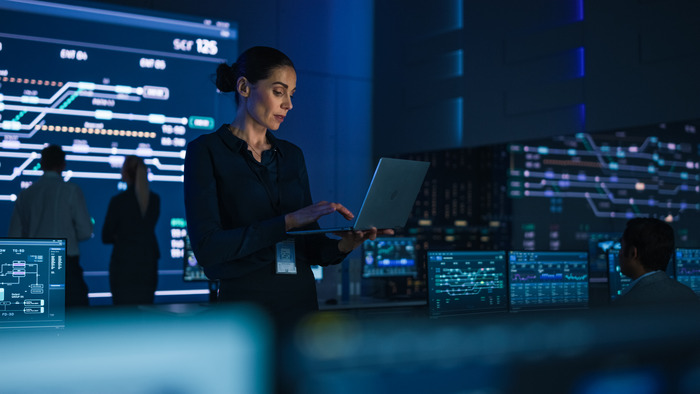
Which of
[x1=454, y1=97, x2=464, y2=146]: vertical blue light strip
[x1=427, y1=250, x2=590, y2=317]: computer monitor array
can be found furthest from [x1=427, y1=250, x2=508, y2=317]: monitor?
[x1=454, y1=97, x2=464, y2=146]: vertical blue light strip

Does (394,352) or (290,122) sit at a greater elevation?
(290,122)

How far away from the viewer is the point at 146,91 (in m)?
5.16

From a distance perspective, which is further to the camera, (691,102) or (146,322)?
(691,102)

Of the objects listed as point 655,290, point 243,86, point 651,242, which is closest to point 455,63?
point 651,242

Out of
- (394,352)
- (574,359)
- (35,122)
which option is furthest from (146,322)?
(35,122)

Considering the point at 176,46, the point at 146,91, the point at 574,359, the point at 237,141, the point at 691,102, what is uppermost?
the point at 176,46

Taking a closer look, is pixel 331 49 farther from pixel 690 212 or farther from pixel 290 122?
pixel 690 212

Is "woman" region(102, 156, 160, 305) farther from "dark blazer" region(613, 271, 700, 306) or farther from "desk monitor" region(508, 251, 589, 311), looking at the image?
"dark blazer" region(613, 271, 700, 306)

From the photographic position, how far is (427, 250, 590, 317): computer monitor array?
262 centimetres

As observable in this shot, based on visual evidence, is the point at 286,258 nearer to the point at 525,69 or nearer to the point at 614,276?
the point at 614,276

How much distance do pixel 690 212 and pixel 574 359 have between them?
4.27 m

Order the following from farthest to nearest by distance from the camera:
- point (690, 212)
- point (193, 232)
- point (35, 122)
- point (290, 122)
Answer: point (290, 122)
point (35, 122)
point (690, 212)
point (193, 232)

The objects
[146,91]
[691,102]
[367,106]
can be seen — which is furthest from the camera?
[367,106]

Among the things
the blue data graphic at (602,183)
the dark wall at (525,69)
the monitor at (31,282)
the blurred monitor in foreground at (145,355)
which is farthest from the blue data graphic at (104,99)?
the blurred monitor in foreground at (145,355)
